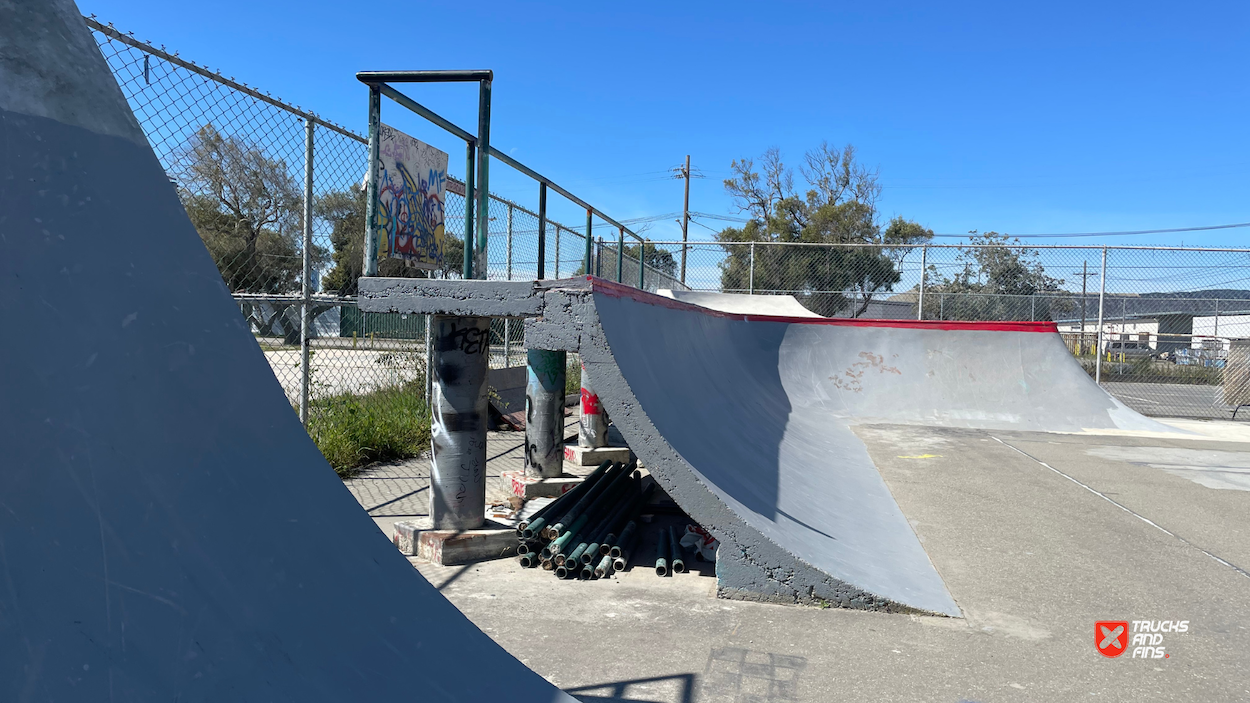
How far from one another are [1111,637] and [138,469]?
13.1 ft

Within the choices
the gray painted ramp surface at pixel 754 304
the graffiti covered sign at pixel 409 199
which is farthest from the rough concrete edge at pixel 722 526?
the gray painted ramp surface at pixel 754 304

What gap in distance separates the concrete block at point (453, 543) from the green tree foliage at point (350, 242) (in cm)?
A: 168

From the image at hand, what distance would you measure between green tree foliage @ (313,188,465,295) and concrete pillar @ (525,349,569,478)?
46.9 inches

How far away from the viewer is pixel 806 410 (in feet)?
34.1

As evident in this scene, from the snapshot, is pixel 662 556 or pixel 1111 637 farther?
pixel 662 556

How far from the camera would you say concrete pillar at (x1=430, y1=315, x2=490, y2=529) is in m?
4.59

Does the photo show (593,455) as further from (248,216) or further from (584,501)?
(248,216)

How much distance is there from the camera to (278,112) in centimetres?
496

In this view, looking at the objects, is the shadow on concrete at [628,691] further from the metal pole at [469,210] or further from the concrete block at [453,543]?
the metal pole at [469,210]

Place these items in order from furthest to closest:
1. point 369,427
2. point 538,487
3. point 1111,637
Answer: point 369,427
point 538,487
point 1111,637

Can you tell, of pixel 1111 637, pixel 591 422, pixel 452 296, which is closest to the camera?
pixel 1111 637

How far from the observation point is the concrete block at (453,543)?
4.46m

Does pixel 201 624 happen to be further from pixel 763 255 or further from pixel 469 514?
pixel 763 255

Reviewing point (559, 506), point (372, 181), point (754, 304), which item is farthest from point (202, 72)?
point (754, 304)
